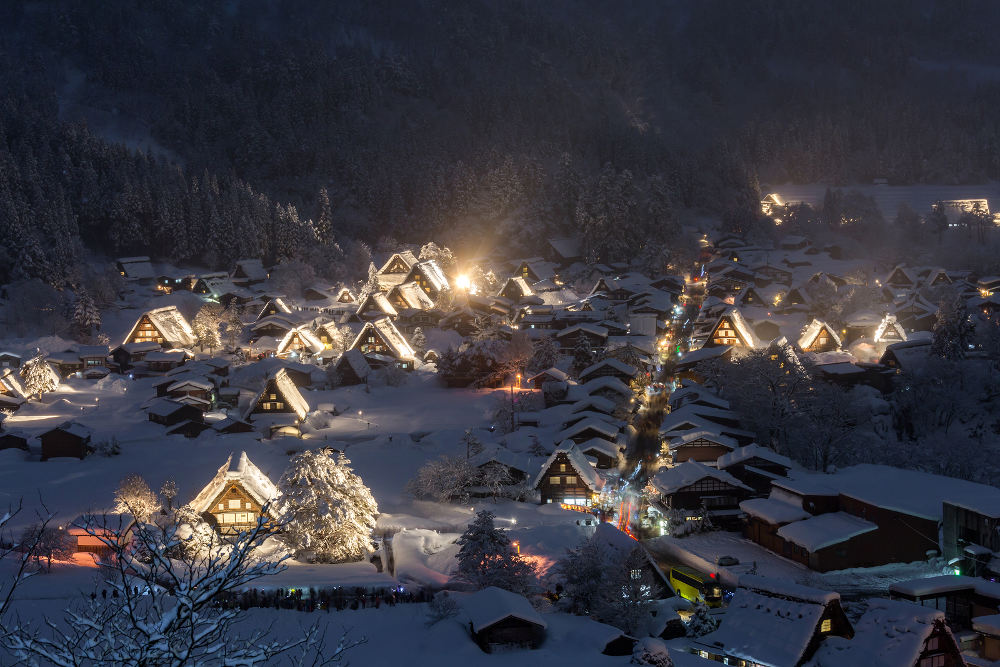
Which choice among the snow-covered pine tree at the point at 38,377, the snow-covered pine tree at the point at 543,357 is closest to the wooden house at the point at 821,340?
the snow-covered pine tree at the point at 543,357

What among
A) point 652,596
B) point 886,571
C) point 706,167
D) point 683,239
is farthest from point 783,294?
point 652,596

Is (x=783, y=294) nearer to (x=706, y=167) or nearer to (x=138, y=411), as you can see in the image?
(x=706, y=167)

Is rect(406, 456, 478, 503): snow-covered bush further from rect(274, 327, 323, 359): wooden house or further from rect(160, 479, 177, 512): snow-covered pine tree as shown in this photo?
rect(274, 327, 323, 359): wooden house

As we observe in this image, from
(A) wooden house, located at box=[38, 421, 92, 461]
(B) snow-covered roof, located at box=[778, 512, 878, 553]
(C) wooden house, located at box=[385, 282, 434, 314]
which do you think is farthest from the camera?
(C) wooden house, located at box=[385, 282, 434, 314]

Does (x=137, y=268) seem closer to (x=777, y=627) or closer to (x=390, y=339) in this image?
(x=390, y=339)

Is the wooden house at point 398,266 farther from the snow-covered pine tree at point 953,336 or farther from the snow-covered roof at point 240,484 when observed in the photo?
the snow-covered roof at point 240,484

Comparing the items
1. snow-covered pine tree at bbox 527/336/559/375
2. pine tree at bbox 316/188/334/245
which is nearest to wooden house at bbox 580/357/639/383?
snow-covered pine tree at bbox 527/336/559/375
